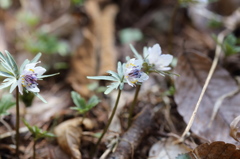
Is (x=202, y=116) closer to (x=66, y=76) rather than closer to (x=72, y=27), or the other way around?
(x=66, y=76)

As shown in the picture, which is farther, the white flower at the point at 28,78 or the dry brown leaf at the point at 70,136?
the dry brown leaf at the point at 70,136

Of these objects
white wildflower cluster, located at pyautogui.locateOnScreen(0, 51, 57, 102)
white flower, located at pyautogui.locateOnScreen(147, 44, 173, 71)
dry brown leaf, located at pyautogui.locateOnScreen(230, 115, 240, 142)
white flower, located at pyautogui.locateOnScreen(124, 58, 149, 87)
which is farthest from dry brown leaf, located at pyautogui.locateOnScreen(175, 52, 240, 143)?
white wildflower cluster, located at pyautogui.locateOnScreen(0, 51, 57, 102)

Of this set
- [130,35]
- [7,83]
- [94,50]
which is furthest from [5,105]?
[130,35]

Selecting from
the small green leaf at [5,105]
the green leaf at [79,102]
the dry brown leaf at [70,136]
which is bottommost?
the dry brown leaf at [70,136]

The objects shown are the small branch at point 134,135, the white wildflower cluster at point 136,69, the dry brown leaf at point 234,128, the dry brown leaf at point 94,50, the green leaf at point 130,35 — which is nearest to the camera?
the white wildflower cluster at point 136,69

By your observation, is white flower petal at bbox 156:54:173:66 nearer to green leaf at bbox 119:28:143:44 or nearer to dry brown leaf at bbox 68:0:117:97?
dry brown leaf at bbox 68:0:117:97

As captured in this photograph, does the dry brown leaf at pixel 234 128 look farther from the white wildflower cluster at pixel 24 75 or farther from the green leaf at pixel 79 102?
the white wildflower cluster at pixel 24 75

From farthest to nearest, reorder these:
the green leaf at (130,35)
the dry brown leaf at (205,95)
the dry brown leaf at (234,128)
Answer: the green leaf at (130,35), the dry brown leaf at (205,95), the dry brown leaf at (234,128)

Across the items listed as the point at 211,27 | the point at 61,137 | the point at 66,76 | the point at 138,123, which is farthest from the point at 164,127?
the point at 211,27

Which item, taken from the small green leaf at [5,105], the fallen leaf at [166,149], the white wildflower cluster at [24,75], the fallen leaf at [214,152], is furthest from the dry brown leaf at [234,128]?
the small green leaf at [5,105]
